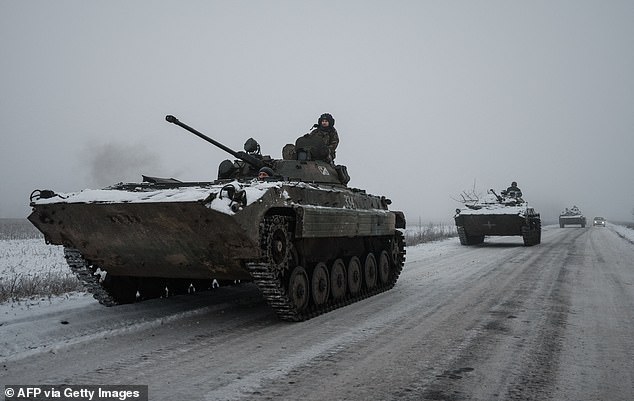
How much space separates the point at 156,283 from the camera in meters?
8.54

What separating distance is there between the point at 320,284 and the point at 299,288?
2.53 feet

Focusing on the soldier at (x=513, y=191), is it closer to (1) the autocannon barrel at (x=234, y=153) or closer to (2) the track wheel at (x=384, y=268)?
(2) the track wheel at (x=384, y=268)

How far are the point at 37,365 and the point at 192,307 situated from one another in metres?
3.08

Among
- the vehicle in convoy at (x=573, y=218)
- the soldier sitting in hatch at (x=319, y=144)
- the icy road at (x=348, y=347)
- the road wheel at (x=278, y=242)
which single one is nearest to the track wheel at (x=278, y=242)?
the road wheel at (x=278, y=242)

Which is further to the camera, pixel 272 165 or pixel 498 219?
pixel 498 219

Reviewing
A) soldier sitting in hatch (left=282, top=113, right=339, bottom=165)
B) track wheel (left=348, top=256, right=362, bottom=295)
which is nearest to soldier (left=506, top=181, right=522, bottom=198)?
soldier sitting in hatch (left=282, top=113, right=339, bottom=165)

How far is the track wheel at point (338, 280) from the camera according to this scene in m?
8.23

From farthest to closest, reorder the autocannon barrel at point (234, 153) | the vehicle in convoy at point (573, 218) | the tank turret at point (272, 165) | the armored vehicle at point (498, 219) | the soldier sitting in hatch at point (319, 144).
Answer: the vehicle in convoy at point (573, 218) < the armored vehicle at point (498, 219) < the soldier sitting in hatch at point (319, 144) < the tank turret at point (272, 165) < the autocannon barrel at point (234, 153)

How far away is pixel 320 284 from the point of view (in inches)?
310

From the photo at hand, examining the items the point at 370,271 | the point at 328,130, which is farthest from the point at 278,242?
the point at 328,130

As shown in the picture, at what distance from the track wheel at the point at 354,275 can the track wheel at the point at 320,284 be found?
0.86 meters

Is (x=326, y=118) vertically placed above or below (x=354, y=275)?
above

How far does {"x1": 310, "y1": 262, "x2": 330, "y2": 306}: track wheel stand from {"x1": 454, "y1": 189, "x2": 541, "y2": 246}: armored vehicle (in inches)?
575

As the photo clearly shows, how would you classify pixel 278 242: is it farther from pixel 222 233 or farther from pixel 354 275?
pixel 354 275
